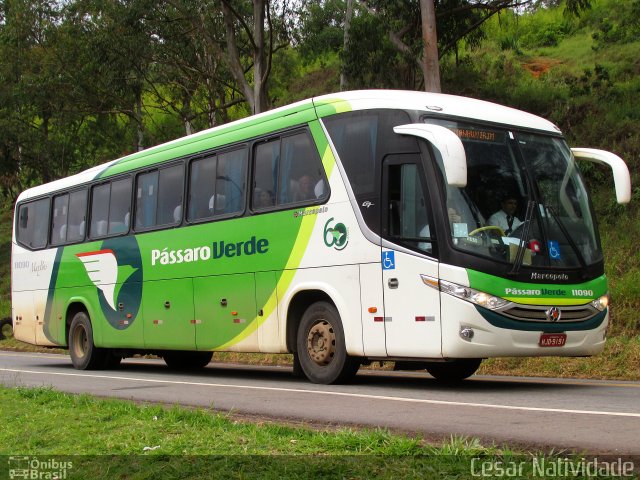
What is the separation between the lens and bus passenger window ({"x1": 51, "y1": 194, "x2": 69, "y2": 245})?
1886 cm

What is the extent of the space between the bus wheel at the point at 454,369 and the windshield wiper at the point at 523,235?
7.87ft

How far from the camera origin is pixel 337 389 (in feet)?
37.2

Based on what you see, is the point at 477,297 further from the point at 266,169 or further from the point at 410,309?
the point at 266,169

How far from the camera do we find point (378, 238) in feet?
36.7

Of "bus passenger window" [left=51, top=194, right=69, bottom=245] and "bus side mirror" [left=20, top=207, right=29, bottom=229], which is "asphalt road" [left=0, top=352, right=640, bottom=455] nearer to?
"bus passenger window" [left=51, top=194, right=69, bottom=245]

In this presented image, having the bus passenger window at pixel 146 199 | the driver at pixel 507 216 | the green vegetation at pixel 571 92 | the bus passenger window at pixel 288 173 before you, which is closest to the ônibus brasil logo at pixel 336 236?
the bus passenger window at pixel 288 173

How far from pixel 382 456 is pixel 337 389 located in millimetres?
5217

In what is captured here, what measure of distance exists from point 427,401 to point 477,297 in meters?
1.31

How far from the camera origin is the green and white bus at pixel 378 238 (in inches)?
413

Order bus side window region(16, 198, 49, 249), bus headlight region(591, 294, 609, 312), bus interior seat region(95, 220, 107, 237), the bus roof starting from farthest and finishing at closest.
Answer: bus side window region(16, 198, 49, 249) → bus interior seat region(95, 220, 107, 237) → the bus roof → bus headlight region(591, 294, 609, 312)

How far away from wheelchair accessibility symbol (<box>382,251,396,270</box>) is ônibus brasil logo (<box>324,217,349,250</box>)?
678mm

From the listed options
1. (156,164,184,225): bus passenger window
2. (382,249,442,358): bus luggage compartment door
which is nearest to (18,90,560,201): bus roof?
(156,164,184,225): bus passenger window

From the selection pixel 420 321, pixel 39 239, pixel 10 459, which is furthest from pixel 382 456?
pixel 39 239

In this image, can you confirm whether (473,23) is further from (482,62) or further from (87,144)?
(87,144)
